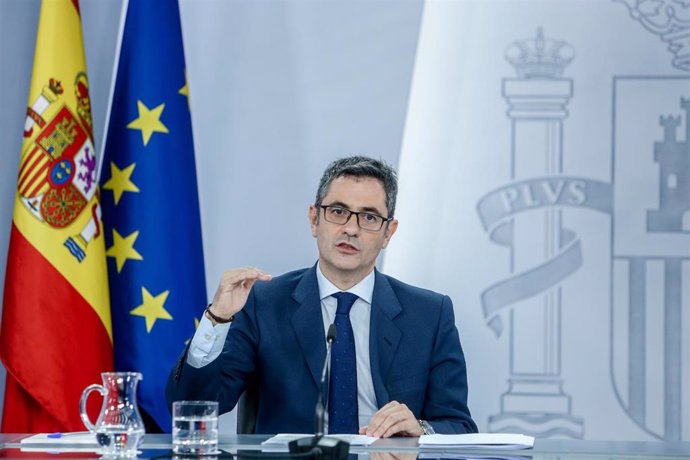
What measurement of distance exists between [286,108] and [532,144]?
1.03 meters

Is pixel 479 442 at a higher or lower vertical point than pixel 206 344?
lower

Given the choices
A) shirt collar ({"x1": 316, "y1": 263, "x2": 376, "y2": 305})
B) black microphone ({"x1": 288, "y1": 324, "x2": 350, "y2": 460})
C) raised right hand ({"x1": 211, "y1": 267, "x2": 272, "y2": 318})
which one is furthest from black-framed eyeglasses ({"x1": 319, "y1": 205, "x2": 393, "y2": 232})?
black microphone ({"x1": 288, "y1": 324, "x2": 350, "y2": 460})

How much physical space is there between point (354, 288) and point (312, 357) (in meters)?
0.28

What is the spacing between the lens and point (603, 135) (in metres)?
4.04

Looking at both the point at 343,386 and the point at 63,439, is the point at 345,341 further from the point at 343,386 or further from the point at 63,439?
the point at 63,439

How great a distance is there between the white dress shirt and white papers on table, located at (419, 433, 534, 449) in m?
0.54

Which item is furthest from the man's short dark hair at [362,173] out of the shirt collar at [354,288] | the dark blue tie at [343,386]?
the dark blue tie at [343,386]

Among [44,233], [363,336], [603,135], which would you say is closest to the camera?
[363,336]

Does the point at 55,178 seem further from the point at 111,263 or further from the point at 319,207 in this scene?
the point at 319,207

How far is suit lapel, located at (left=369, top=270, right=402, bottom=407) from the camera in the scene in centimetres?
305

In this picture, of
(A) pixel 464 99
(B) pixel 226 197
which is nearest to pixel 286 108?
(B) pixel 226 197

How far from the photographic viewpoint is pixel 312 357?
3.04 m

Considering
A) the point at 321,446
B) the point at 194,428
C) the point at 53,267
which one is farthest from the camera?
the point at 53,267

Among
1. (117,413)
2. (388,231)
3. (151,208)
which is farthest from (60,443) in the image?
(151,208)
